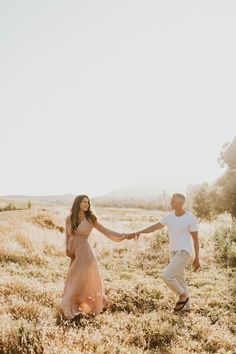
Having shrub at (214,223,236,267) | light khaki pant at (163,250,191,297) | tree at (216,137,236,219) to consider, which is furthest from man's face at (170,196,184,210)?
tree at (216,137,236,219)

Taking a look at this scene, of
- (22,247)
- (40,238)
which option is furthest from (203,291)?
(40,238)

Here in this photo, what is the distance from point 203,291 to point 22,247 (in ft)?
25.6

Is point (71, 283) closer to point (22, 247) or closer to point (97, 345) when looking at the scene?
point (97, 345)

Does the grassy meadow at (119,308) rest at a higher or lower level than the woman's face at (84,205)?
lower

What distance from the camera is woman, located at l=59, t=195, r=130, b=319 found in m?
8.21

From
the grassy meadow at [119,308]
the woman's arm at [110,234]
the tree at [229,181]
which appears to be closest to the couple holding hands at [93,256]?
the woman's arm at [110,234]

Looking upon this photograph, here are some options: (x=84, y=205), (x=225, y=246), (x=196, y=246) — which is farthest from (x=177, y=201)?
(x=225, y=246)

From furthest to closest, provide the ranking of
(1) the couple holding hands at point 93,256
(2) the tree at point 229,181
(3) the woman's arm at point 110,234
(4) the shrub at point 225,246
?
(2) the tree at point 229,181
(4) the shrub at point 225,246
(3) the woman's arm at point 110,234
(1) the couple holding hands at point 93,256

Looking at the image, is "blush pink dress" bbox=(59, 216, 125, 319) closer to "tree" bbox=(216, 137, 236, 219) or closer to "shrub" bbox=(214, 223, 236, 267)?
"shrub" bbox=(214, 223, 236, 267)

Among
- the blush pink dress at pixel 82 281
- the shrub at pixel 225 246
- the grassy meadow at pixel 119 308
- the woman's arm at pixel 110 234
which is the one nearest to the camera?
the grassy meadow at pixel 119 308

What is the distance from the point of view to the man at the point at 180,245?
843 centimetres

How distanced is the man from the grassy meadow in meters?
0.48

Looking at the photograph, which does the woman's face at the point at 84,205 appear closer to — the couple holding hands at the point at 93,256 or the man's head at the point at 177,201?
the couple holding hands at the point at 93,256

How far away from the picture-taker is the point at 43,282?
37.9 feet
